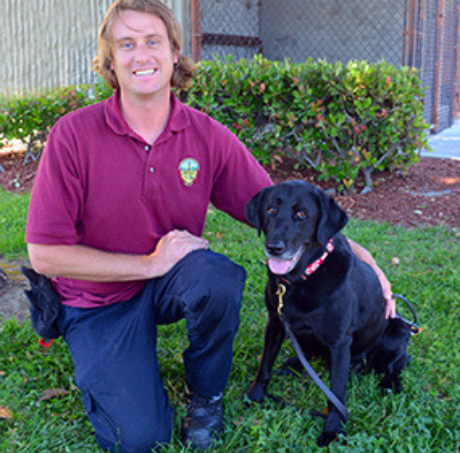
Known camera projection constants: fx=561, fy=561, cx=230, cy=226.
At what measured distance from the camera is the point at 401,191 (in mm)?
5973

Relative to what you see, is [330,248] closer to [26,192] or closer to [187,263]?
[187,263]

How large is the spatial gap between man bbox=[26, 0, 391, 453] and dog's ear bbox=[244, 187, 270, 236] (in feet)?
0.73

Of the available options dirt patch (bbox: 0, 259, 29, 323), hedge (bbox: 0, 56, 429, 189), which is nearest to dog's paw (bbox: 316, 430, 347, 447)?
dirt patch (bbox: 0, 259, 29, 323)

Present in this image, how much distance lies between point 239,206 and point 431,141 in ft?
24.1

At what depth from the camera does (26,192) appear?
243 inches

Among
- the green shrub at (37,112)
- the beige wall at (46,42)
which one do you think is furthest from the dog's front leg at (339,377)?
the beige wall at (46,42)

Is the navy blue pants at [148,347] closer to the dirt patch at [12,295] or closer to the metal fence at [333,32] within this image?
the dirt patch at [12,295]

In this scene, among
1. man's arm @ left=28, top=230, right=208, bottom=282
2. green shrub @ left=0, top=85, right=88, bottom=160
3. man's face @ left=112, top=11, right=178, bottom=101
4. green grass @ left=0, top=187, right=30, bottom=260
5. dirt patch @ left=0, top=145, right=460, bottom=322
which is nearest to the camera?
man's arm @ left=28, top=230, right=208, bottom=282

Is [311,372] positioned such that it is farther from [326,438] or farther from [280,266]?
[280,266]

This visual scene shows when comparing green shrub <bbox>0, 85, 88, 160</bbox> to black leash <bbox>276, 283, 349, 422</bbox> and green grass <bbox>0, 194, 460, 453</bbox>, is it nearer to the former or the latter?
green grass <bbox>0, 194, 460, 453</bbox>

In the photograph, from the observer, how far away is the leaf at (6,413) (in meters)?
2.36

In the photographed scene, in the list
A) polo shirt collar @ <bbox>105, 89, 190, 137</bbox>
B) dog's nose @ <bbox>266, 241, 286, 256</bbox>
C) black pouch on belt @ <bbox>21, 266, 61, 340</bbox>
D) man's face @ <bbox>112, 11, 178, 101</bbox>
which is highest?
man's face @ <bbox>112, 11, 178, 101</bbox>

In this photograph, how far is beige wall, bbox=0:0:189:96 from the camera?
843 centimetres

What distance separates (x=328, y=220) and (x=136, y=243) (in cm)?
82
